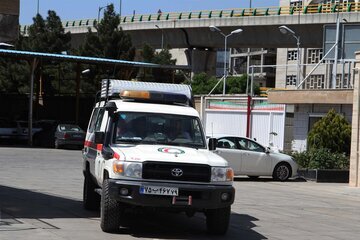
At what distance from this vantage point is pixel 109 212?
10.7 m

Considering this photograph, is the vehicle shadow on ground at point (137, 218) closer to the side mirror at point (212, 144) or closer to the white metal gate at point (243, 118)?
the side mirror at point (212, 144)

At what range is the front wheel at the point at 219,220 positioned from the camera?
435 inches

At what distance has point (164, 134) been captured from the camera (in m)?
11.8

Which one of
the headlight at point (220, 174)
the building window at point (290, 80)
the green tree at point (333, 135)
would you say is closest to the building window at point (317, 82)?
the green tree at point (333, 135)

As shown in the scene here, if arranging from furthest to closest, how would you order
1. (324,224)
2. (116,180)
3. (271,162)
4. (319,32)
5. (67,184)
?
1. (319,32)
2. (271,162)
3. (67,184)
4. (324,224)
5. (116,180)

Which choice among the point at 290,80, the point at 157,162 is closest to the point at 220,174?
the point at 157,162

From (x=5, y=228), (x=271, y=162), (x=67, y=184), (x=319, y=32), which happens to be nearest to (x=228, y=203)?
(x=5, y=228)

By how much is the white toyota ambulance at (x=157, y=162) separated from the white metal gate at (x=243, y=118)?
20.9 metres

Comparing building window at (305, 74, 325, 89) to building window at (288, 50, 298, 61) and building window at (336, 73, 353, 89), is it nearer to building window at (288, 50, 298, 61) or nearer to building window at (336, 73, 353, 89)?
building window at (336, 73, 353, 89)

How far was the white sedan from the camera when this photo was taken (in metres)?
23.5

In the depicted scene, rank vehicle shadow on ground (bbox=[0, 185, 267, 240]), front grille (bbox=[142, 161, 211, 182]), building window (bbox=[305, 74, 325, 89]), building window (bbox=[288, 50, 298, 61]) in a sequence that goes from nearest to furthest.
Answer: front grille (bbox=[142, 161, 211, 182])
vehicle shadow on ground (bbox=[0, 185, 267, 240])
building window (bbox=[305, 74, 325, 89])
building window (bbox=[288, 50, 298, 61])

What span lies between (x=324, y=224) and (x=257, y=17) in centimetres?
5270

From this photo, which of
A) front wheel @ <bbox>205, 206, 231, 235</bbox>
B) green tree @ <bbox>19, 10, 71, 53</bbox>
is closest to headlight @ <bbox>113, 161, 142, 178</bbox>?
front wheel @ <bbox>205, 206, 231, 235</bbox>

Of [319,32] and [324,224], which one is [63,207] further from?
[319,32]
